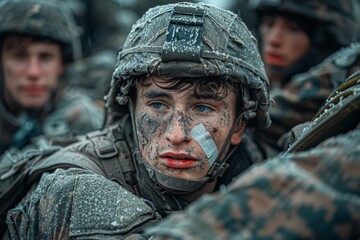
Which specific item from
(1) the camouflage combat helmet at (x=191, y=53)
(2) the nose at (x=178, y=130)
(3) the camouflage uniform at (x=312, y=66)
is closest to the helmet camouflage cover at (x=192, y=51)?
(1) the camouflage combat helmet at (x=191, y=53)

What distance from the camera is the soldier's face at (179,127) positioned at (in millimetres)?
3713

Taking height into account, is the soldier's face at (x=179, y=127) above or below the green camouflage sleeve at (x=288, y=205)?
below

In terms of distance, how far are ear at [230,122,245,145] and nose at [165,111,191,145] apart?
A: 20.1 inches

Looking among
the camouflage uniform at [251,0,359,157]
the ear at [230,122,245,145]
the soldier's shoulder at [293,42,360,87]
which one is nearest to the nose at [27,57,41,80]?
the camouflage uniform at [251,0,359,157]

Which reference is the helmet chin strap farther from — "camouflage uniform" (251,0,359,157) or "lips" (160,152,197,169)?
"camouflage uniform" (251,0,359,157)

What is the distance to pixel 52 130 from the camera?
22.6ft

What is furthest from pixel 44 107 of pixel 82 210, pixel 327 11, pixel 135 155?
pixel 82 210

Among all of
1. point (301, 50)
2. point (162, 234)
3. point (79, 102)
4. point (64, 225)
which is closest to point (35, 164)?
point (64, 225)

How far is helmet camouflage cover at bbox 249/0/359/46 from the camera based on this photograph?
7465 mm

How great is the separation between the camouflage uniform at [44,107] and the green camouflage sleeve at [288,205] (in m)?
4.68

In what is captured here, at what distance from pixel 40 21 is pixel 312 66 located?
103 inches

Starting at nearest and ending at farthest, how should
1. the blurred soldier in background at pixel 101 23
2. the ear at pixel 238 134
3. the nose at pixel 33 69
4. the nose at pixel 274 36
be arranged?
the ear at pixel 238 134, the nose at pixel 33 69, the nose at pixel 274 36, the blurred soldier in background at pixel 101 23

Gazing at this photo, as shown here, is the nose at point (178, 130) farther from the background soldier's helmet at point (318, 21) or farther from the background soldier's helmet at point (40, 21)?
the background soldier's helmet at point (318, 21)

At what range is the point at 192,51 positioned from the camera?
3.67m
